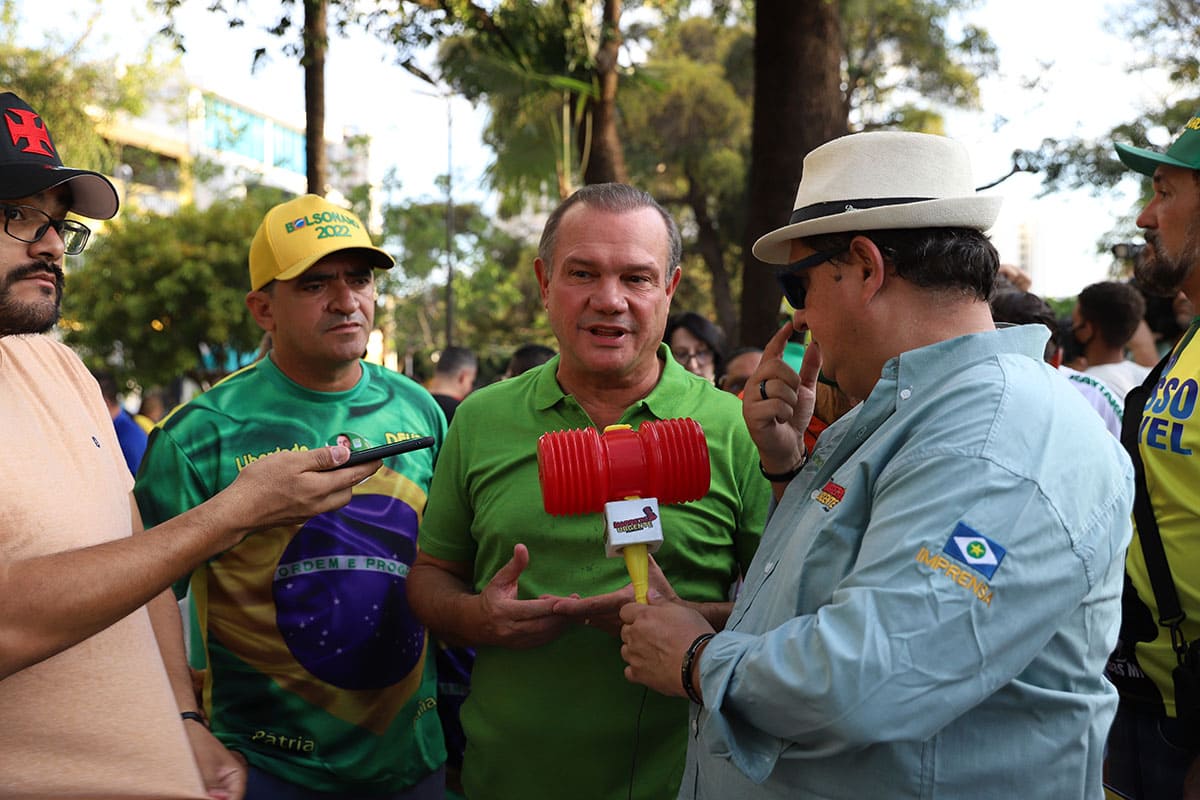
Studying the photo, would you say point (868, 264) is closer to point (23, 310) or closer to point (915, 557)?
point (915, 557)

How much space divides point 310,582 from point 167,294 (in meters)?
23.7

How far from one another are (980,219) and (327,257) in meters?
2.59

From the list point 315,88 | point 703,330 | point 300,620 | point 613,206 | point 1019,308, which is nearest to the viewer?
point 613,206

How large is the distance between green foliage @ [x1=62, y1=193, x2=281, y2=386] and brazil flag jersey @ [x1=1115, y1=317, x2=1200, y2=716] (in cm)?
2415

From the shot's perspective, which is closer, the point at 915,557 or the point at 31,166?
the point at 915,557

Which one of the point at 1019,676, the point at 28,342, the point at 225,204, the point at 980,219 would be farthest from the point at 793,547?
the point at 225,204

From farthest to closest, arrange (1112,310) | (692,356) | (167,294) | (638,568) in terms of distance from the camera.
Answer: (167,294)
(692,356)
(1112,310)
(638,568)

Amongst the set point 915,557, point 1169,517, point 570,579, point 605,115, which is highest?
point 605,115

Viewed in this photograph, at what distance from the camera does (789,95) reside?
8.14m

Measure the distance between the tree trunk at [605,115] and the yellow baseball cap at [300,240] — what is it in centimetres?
810

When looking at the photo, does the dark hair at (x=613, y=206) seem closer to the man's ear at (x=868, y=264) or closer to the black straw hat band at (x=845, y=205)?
the black straw hat band at (x=845, y=205)

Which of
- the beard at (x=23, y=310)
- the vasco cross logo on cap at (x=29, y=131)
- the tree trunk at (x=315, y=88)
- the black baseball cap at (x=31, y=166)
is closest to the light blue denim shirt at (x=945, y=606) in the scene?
the beard at (x=23, y=310)

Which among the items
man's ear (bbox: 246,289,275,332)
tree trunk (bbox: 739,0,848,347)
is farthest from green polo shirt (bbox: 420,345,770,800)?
tree trunk (bbox: 739,0,848,347)

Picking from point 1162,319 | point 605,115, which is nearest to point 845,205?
point 1162,319
